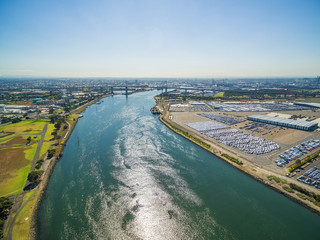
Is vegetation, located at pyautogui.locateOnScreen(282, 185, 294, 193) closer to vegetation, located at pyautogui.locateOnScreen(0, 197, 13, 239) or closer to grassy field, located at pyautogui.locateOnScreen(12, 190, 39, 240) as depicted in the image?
grassy field, located at pyautogui.locateOnScreen(12, 190, 39, 240)

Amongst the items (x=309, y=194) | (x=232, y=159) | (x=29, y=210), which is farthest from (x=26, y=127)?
(x=309, y=194)

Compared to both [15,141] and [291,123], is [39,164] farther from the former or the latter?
[291,123]

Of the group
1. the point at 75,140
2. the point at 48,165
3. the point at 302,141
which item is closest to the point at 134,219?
the point at 48,165

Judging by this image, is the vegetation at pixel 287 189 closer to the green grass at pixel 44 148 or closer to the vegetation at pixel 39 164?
A: the vegetation at pixel 39 164

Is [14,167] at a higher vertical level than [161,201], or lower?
higher

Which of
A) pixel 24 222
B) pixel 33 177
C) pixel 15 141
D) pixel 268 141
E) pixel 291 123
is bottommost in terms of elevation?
pixel 24 222

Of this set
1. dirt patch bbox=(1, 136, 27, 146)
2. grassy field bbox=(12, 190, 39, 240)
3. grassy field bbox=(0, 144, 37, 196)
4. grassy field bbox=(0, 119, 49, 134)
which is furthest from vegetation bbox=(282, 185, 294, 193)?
grassy field bbox=(0, 119, 49, 134)

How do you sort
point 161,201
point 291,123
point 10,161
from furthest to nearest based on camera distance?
point 291,123
point 10,161
point 161,201

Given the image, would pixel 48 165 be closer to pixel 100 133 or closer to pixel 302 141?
pixel 100 133
